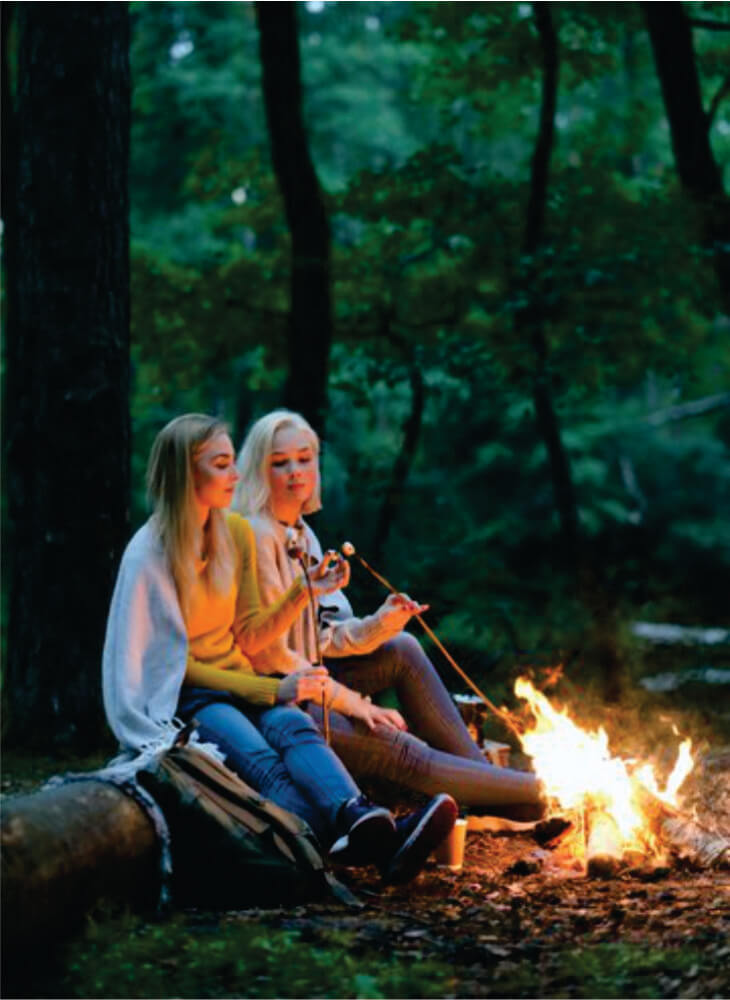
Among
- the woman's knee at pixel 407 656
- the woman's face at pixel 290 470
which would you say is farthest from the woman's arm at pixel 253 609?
the woman's knee at pixel 407 656

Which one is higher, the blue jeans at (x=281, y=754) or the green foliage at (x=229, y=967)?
the blue jeans at (x=281, y=754)

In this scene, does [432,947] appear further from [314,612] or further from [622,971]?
[314,612]

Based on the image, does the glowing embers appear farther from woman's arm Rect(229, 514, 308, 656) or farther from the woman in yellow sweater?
woman's arm Rect(229, 514, 308, 656)

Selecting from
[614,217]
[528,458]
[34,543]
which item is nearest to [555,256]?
[614,217]

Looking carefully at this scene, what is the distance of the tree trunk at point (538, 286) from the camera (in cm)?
1098

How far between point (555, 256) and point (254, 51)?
10624 mm

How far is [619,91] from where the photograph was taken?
26.0m

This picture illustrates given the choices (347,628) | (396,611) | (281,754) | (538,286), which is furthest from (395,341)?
(281,754)

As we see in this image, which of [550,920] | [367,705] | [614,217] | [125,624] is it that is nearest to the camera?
[550,920]

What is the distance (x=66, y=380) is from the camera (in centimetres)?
761

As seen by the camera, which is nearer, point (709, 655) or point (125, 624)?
point (125, 624)

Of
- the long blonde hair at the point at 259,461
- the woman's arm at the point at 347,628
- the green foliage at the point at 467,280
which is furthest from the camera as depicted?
the green foliage at the point at 467,280

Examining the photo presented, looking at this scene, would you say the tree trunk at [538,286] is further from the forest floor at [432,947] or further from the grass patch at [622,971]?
the grass patch at [622,971]

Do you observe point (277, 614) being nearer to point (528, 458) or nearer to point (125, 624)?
point (125, 624)
